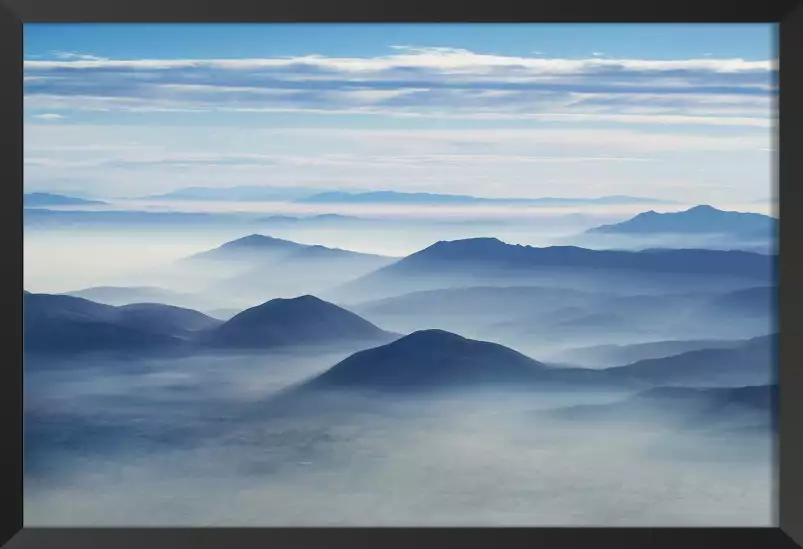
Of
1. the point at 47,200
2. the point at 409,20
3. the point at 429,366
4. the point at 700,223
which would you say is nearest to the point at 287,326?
the point at 429,366

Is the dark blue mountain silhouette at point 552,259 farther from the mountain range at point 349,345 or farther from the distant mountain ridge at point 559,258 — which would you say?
the mountain range at point 349,345

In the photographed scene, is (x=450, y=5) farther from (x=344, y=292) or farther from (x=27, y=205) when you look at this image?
(x=27, y=205)

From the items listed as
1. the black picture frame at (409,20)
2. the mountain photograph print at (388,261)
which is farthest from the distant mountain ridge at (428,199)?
the black picture frame at (409,20)

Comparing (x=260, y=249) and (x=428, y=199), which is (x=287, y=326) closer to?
(x=260, y=249)

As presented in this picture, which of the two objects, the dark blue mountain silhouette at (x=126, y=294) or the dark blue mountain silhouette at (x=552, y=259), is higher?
the dark blue mountain silhouette at (x=552, y=259)

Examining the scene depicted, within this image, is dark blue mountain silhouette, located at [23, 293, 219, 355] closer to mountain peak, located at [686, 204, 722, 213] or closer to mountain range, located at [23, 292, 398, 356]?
mountain range, located at [23, 292, 398, 356]

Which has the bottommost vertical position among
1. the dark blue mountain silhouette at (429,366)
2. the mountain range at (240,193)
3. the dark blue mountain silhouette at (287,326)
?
the dark blue mountain silhouette at (429,366)
